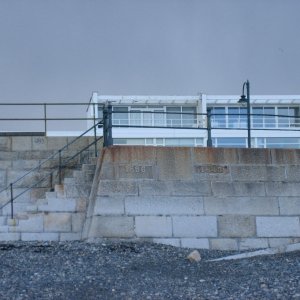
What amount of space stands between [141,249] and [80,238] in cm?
205

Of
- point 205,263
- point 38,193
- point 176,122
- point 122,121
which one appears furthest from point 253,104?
point 205,263

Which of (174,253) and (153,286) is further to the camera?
(174,253)

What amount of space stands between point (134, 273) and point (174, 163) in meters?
3.98

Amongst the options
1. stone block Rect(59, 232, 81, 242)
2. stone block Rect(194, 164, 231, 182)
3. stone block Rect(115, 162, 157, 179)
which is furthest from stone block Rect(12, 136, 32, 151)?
stone block Rect(194, 164, 231, 182)

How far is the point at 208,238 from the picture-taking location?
14820 millimetres

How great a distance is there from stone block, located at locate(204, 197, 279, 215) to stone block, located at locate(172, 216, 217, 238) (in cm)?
19

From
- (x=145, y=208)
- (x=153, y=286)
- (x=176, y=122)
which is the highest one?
(x=176, y=122)

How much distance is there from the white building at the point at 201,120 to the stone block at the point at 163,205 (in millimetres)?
29431

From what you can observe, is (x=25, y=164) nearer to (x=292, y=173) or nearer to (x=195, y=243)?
(x=195, y=243)

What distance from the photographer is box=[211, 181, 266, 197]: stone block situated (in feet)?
49.9

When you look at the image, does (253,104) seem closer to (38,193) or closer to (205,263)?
(38,193)

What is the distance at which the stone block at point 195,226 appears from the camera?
48.3 feet

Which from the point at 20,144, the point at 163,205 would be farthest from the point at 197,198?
the point at 20,144

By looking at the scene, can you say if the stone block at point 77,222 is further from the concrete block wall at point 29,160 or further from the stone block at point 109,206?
the concrete block wall at point 29,160
